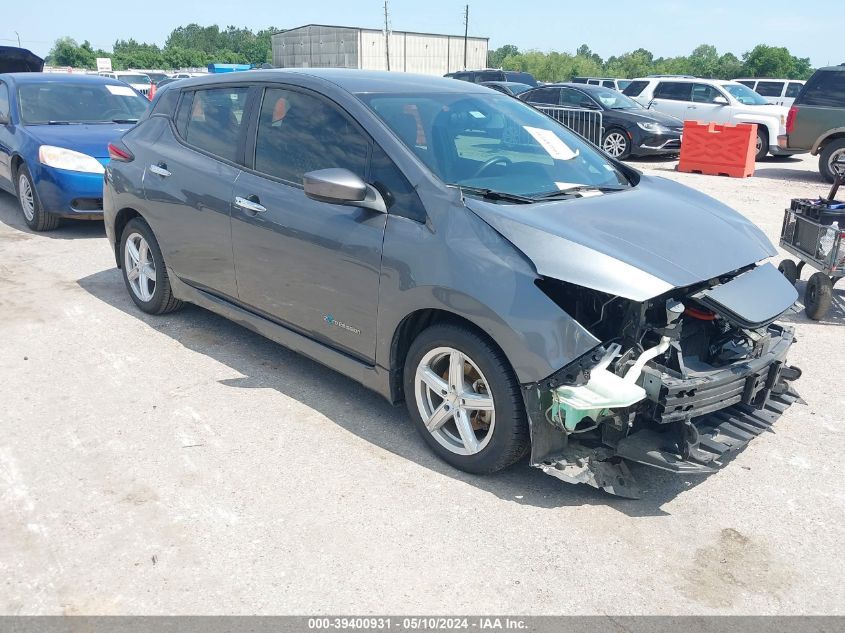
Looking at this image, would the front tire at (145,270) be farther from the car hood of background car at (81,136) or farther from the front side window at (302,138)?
the car hood of background car at (81,136)

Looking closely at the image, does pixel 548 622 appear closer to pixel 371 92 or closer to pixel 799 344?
pixel 371 92

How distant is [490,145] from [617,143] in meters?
13.2

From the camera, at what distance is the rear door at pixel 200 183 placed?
15.5 ft

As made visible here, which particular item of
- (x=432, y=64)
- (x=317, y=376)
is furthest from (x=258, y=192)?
(x=432, y=64)

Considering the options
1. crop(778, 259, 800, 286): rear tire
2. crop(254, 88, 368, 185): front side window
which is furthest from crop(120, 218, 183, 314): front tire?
crop(778, 259, 800, 286): rear tire

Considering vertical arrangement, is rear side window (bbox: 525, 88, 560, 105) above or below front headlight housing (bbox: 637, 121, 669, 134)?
above

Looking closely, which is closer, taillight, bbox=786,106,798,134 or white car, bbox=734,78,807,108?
taillight, bbox=786,106,798,134

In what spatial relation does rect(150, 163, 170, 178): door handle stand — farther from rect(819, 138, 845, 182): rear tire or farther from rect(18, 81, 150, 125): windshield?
rect(819, 138, 845, 182): rear tire

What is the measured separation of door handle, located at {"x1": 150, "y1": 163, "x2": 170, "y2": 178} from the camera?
5.19 m

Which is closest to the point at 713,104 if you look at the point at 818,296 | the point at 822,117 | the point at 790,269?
the point at 822,117

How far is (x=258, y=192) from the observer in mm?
4445

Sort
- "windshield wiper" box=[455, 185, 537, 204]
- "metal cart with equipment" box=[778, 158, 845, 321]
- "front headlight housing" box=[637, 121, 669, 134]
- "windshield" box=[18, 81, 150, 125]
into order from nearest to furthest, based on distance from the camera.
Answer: "windshield wiper" box=[455, 185, 537, 204] < "metal cart with equipment" box=[778, 158, 845, 321] < "windshield" box=[18, 81, 150, 125] < "front headlight housing" box=[637, 121, 669, 134]

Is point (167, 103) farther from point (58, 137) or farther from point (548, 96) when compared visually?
point (548, 96)

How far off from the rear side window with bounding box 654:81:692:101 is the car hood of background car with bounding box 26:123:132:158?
13.8 meters
